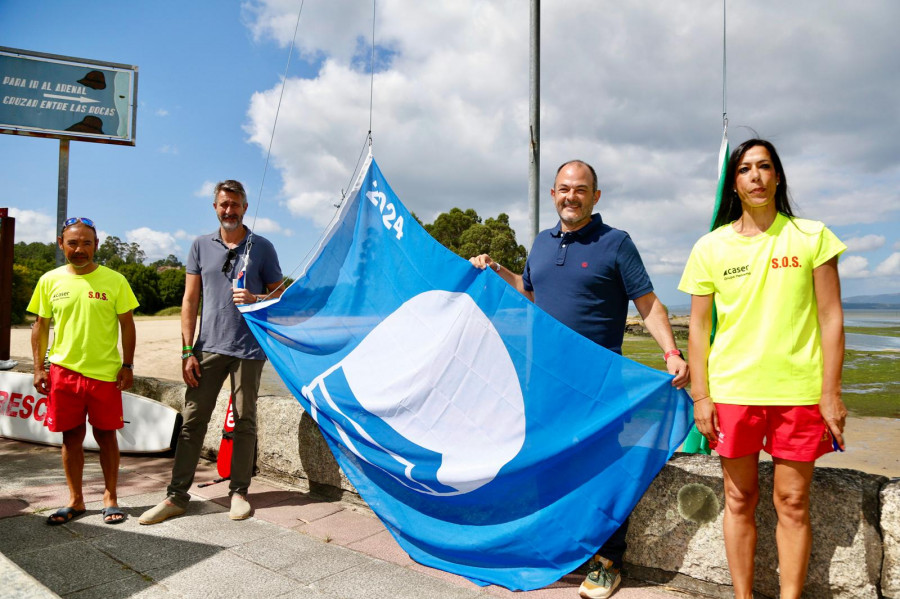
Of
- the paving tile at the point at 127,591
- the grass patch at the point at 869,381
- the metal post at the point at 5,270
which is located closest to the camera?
the paving tile at the point at 127,591

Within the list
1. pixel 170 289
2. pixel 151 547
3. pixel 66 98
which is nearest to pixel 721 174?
pixel 151 547

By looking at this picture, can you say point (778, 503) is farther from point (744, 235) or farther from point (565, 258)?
point (565, 258)

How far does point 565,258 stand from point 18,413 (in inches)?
213

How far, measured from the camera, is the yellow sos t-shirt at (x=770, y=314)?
7.16ft

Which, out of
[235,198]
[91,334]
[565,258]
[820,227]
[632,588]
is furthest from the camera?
[235,198]

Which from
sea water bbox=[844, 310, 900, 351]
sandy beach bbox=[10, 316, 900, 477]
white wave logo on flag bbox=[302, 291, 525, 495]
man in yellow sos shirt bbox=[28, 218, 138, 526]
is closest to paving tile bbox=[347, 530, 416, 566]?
white wave logo on flag bbox=[302, 291, 525, 495]

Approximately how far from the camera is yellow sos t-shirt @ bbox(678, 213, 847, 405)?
7.16 feet

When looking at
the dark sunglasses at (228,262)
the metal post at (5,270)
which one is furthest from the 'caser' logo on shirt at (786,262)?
the metal post at (5,270)

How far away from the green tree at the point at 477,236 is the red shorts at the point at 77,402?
110 ft

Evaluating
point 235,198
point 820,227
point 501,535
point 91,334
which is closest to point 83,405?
point 91,334

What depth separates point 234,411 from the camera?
12.8 ft

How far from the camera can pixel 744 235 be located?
237 centimetres

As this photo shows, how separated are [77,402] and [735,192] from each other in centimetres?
384

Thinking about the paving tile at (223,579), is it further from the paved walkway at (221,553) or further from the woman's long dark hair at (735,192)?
the woman's long dark hair at (735,192)
